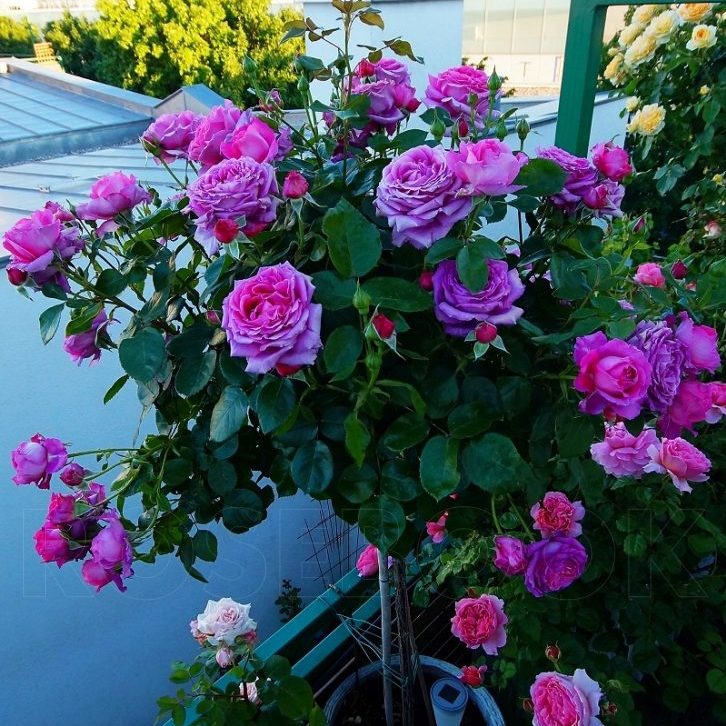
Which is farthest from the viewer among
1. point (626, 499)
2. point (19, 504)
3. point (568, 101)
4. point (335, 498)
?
point (568, 101)

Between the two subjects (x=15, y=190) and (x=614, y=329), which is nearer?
(x=614, y=329)

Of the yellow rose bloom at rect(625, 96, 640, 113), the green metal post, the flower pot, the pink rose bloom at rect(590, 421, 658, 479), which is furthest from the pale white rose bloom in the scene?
the yellow rose bloom at rect(625, 96, 640, 113)

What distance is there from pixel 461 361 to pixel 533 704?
2.27 feet

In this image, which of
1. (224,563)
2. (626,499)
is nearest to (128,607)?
(224,563)

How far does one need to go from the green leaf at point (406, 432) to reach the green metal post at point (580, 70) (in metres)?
1.33

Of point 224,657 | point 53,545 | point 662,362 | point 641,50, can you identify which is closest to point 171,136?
point 53,545

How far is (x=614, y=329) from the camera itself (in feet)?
2.14

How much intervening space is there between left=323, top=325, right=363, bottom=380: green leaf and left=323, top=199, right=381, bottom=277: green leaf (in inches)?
2.5

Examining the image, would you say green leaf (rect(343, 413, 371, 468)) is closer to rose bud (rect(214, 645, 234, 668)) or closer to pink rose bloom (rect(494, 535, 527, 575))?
pink rose bloom (rect(494, 535, 527, 575))

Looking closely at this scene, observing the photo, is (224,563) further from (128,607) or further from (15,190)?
(15,190)

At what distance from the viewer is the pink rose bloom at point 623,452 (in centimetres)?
92

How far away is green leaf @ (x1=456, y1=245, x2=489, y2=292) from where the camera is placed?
24.4 inches

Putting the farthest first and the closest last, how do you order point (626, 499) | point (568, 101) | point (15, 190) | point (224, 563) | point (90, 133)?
1. point (90, 133)
2. point (15, 190)
3. point (224, 563)
4. point (568, 101)
5. point (626, 499)

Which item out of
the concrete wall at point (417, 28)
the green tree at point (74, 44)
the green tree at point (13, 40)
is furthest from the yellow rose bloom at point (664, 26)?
the green tree at point (13, 40)
